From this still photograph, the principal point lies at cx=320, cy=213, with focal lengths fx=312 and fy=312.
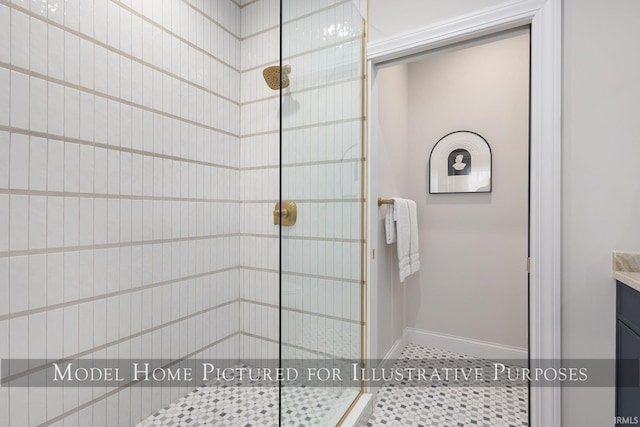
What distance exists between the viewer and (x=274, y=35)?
208cm

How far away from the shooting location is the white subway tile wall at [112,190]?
44.8 inches

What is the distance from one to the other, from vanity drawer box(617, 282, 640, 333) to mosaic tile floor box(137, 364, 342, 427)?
3.72 ft

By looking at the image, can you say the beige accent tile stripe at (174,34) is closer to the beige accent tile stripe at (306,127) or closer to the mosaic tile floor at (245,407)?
the beige accent tile stripe at (306,127)

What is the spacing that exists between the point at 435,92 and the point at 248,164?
1.58 metres

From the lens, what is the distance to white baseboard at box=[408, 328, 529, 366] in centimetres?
222

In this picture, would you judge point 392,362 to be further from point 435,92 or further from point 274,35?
point 274,35

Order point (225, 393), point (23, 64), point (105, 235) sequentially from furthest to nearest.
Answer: point (225, 393) < point (105, 235) < point (23, 64)

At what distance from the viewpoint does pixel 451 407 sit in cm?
171

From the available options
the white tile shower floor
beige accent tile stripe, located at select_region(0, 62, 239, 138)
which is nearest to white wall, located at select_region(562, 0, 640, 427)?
the white tile shower floor


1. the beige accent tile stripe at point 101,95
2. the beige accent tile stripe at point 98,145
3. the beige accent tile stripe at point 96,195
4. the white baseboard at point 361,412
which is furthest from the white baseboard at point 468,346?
the beige accent tile stripe at point 101,95

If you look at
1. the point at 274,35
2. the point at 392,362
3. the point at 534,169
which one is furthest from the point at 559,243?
the point at 274,35

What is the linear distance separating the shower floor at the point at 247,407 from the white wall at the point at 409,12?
170cm

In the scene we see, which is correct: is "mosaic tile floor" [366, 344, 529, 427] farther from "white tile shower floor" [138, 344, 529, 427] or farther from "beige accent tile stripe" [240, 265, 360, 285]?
"beige accent tile stripe" [240, 265, 360, 285]

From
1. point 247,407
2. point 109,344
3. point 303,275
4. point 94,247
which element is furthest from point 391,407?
point 94,247
